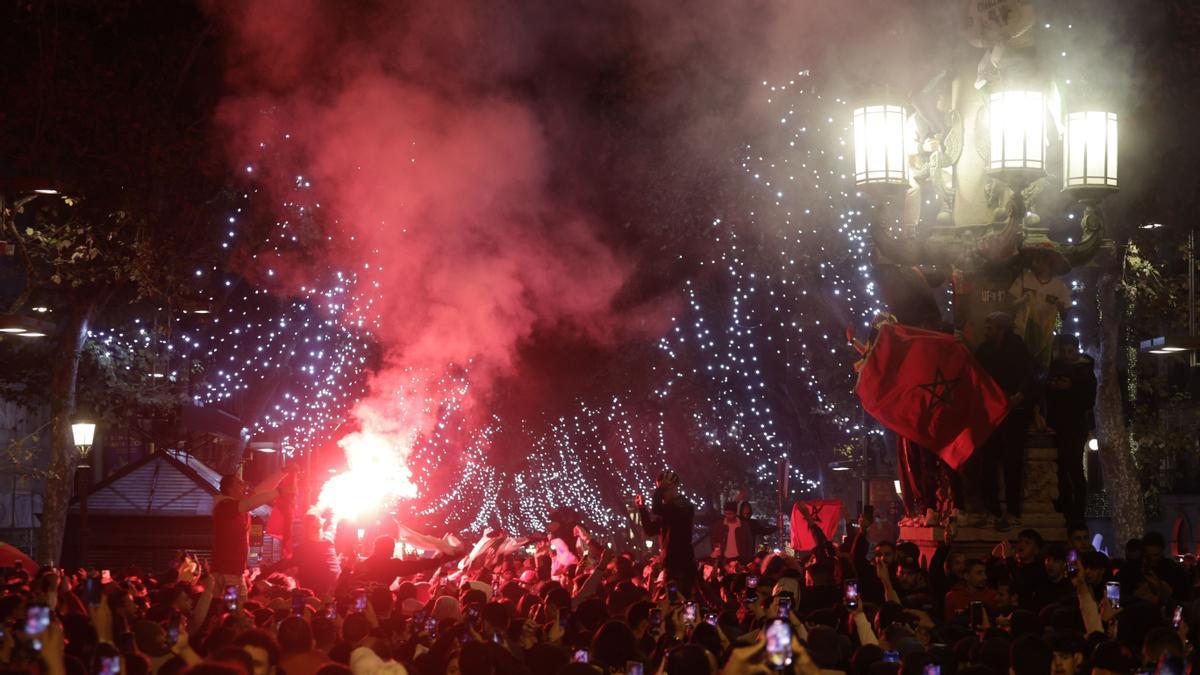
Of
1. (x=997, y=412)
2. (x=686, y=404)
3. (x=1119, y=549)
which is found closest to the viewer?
(x=997, y=412)

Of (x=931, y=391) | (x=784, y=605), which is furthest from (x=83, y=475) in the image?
(x=784, y=605)

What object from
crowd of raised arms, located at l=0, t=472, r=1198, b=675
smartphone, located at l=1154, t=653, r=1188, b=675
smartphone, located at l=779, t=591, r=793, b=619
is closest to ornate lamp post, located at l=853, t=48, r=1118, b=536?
crowd of raised arms, located at l=0, t=472, r=1198, b=675

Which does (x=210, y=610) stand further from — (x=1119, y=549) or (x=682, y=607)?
(x=1119, y=549)

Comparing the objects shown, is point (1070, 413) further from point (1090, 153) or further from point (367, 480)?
point (367, 480)

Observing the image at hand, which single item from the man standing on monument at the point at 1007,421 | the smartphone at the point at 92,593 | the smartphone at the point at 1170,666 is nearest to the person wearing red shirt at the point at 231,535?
the smartphone at the point at 92,593

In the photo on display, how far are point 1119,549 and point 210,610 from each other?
20.1m

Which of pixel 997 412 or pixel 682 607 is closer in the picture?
pixel 682 607

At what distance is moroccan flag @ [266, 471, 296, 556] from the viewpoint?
14.8 metres

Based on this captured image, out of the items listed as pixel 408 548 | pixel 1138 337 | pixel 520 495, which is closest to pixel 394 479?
pixel 408 548

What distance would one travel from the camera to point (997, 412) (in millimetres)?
12617

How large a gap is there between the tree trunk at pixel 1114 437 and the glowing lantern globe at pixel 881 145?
42.3 ft

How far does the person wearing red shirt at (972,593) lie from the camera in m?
10.8

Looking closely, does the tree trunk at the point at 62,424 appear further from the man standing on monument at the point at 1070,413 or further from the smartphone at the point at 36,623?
the smartphone at the point at 36,623

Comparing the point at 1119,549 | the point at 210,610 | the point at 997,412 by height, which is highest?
the point at 997,412
